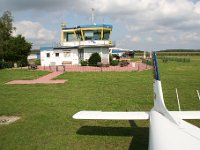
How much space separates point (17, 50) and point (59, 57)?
779cm

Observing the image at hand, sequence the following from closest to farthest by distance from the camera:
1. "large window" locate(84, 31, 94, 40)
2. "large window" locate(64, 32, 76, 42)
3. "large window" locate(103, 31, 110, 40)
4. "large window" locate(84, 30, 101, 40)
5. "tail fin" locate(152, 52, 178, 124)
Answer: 1. "tail fin" locate(152, 52, 178, 124)
2. "large window" locate(84, 30, 101, 40)
3. "large window" locate(84, 31, 94, 40)
4. "large window" locate(103, 31, 110, 40)
5. "large window" locate(64, 32, 76, 42)

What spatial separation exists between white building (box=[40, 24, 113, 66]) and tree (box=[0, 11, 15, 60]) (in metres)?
7.85

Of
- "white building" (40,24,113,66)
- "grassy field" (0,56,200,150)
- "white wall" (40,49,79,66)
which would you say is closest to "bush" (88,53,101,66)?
"white building" (40,24,113,66)

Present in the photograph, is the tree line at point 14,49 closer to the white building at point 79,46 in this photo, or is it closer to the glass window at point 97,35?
the white building at point 79,46

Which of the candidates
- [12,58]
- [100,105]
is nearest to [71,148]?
[100,105]

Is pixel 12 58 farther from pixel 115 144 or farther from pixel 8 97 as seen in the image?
pixel 115 144

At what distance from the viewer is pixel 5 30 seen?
48000mm

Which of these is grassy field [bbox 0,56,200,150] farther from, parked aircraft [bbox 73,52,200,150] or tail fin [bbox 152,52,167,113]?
parked aircraft [bbox 73,52,200,150]

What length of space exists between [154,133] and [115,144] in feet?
9.69

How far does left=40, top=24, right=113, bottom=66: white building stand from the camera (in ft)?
135

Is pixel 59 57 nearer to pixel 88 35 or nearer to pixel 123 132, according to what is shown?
pixel 88 35

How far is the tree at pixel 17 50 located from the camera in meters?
44.2

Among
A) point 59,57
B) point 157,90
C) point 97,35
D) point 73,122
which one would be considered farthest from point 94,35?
point 157,90

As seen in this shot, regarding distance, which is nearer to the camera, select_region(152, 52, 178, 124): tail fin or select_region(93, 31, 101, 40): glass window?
select_region(152, 52, 178, 124): tail fin
